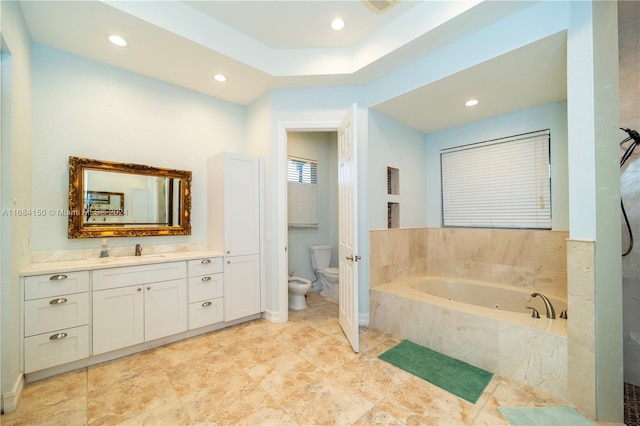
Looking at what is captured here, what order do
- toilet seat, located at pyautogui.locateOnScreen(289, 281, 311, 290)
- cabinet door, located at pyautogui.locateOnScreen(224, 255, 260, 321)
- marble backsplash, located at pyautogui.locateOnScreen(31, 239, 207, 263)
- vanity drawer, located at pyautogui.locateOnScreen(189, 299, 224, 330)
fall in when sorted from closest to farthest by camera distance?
marble backsplash, located at pyautogui.locateOnScreen(31, 239, 207, 263) < vanity drawer, located at pyautogui.locateOnScreen(189, 299, 224, 330) < cabinet door, located at pyautogui.locateOnScreen(224, 255, 260, 321) < toilet seat, located at pyautogui.locateOnScreen(289, 281, 311, 290)

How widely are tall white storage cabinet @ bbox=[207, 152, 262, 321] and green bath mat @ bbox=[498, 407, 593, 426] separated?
7.83ft

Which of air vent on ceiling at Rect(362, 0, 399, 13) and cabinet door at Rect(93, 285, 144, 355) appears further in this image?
cabinet door at Rect(93, 285, 144, 355)

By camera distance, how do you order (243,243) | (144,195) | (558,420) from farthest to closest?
(243,243)
(144,195)
(558,420)

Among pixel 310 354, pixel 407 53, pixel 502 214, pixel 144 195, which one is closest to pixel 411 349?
pixel 310 354

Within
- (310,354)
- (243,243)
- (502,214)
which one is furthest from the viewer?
(502,214)

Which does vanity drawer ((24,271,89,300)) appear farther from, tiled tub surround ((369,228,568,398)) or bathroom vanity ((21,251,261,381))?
tiled tub surround ((369,228,568,398))

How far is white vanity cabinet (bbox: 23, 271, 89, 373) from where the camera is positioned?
185 centimetres

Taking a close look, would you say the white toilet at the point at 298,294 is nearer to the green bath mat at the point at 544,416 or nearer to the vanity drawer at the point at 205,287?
the vanity drawer at the point at 205,287

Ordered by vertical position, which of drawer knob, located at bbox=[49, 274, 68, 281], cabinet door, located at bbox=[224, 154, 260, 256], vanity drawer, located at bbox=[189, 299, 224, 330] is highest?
cabinet door, located at bbox=[224, 154, 260, 256]

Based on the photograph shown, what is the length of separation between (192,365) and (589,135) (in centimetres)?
327

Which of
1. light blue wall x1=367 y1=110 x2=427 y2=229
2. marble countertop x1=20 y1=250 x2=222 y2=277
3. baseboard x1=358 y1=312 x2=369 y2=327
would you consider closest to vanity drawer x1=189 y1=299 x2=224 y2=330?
marble countertop x1=20 y1=250 x2=222 y2=277

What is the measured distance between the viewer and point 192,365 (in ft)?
7.01

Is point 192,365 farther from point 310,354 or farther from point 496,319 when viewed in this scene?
point 496,319

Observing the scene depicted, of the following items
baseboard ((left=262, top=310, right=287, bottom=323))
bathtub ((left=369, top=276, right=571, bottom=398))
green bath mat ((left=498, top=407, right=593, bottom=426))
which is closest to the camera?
green bath mat ((left=498, top=407, right=593, bottom=426))
